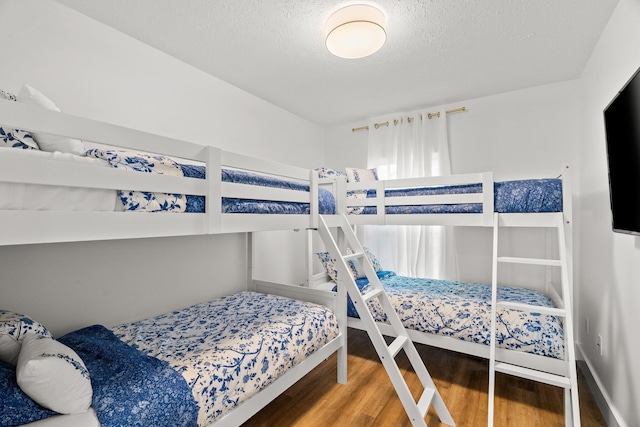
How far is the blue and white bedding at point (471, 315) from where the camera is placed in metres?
1.97

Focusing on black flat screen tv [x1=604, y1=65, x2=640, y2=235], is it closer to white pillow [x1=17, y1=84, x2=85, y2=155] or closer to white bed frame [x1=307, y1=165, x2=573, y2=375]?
white bed frame [x1=307, y1=165, x2=573, y2=375]

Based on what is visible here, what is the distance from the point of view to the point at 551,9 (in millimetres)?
1851

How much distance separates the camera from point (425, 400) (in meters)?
1.83

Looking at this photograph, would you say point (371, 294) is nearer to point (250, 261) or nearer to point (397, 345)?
point (397, 345)

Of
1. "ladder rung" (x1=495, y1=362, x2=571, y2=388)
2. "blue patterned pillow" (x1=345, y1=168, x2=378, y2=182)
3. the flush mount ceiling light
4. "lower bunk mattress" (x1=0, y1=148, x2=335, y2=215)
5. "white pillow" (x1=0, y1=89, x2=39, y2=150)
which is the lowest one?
"ladder rung" (x1=495, y1=362, x2=571, y2=388)

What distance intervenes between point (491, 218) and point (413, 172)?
4.43 ft

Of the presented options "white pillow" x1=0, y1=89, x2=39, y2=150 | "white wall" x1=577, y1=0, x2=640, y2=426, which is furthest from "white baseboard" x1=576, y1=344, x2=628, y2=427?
"white pillow" x1=0, y1=89, x2=39, y2=150

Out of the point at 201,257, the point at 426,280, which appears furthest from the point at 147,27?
the point at 426,280

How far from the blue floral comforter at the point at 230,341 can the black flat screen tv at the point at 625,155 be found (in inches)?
69.1

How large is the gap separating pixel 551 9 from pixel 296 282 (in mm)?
3157

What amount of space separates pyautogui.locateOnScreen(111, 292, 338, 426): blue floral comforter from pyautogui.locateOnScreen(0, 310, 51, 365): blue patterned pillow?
0.46m

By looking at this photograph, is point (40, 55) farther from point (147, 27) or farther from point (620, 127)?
point (620, 127)

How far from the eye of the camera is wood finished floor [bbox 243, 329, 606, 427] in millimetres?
1865

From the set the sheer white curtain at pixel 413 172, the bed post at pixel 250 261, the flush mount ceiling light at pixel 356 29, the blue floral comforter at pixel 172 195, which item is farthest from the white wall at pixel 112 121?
the sheer white curtain at pixel 413 172
